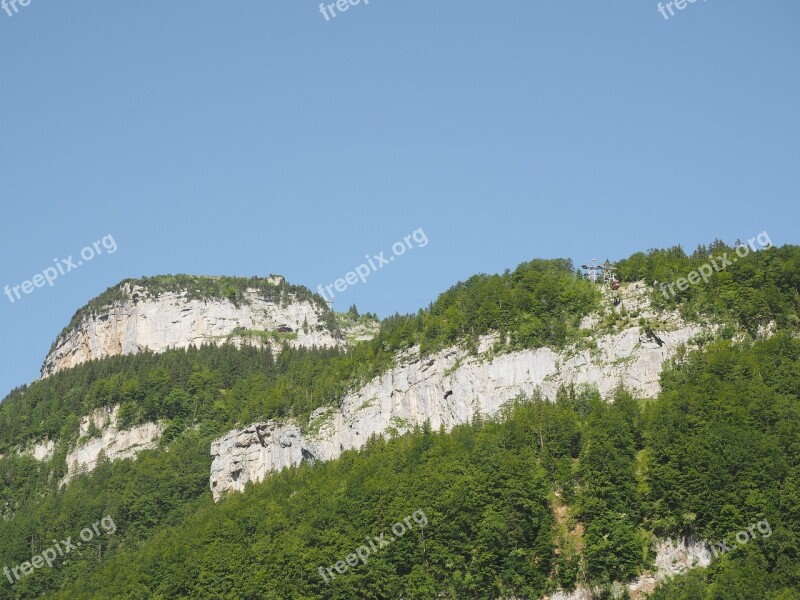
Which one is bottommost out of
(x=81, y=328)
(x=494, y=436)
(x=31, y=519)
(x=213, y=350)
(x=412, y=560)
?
(x=412, y=560)

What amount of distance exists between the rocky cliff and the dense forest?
1.76 metres

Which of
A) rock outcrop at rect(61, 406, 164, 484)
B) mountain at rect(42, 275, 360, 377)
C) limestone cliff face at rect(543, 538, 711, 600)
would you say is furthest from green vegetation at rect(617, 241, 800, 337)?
mountain at rect(42, 275, 360, 377)

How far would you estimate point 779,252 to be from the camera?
107562 millimetres

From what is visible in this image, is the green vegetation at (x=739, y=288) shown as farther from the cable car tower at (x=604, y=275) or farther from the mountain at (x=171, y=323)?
the mountain at (x=171, y=323)

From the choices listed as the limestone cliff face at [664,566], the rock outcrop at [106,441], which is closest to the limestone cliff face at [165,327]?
the rock outcrop at [106,441]

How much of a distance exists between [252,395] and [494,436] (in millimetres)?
48487

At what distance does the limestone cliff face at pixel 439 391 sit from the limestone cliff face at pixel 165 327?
219 ft

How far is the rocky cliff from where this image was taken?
103m

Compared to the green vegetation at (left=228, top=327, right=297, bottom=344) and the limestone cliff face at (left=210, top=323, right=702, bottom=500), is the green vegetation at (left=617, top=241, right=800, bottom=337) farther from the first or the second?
the green vegetation at (left=228, top=327, right=297, bottom=344)

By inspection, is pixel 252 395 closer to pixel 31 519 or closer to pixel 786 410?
pixel 31 519

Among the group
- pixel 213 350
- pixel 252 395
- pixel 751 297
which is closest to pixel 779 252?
pixel 751 297

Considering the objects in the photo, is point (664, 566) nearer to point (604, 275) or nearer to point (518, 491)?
point (518, 491)

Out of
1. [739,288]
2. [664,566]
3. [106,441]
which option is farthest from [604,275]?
[106,441]

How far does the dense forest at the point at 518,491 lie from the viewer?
268ft
